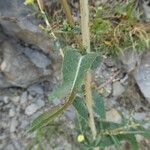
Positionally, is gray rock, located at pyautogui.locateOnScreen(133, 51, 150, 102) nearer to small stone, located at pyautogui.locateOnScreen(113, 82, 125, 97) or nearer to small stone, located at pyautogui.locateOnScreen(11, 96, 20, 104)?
small stone, located at pyautogui.locateOnScreen(113, 82, 125, 97)

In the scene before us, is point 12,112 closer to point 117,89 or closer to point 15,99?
point 15,99

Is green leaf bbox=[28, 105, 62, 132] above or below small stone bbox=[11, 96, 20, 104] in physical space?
below

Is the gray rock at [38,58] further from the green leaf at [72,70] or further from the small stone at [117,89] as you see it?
the green leaf at [72,70]

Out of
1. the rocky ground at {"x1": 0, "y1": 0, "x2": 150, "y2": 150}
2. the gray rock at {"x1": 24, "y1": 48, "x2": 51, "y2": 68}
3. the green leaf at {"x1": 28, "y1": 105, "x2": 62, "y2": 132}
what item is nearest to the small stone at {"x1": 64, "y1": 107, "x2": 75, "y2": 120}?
the rocky ground at {"x1": 0, "y1": 0, "x2": 150, "y2": 150}

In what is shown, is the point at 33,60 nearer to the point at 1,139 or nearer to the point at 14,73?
the point at 14,73

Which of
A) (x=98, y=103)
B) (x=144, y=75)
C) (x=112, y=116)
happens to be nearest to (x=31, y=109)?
(x=112, y=116)

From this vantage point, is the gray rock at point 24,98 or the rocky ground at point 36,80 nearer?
the rocky ground at point 36,80

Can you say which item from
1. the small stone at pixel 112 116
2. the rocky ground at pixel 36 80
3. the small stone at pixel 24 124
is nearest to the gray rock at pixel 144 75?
the rocky ground at pixel 36 80

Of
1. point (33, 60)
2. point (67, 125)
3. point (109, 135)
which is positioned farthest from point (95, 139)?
point (33, 60)
